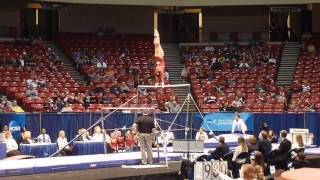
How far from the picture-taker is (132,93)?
A: 31.4 metres

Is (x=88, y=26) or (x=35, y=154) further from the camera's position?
(x=88, y=26)

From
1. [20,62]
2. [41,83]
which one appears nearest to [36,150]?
[41,83]

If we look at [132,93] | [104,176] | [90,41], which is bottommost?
[104,176]

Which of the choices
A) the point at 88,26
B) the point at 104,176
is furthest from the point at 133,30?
the point at 104,176

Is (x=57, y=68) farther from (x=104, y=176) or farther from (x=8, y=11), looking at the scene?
(x=104, y=176)

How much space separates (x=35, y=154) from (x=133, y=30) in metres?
20.0

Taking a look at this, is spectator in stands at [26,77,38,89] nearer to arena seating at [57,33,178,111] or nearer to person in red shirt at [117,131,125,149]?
arena seating at [57,33,178,111]

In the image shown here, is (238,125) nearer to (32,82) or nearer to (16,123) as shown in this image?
(16,123)

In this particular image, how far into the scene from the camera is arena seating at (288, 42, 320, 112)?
3042cm

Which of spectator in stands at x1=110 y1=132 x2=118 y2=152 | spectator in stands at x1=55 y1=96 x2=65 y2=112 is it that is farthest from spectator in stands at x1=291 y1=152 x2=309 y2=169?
spectator in stands at x1=55 y1=96 x2=65 y2=112

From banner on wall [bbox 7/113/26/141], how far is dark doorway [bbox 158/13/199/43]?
16790 mm

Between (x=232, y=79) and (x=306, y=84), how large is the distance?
3662mm

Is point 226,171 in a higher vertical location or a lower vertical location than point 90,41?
lower

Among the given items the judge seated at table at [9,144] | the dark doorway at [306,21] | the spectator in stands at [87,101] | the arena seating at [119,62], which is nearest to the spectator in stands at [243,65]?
the arena seating at [119,62]
